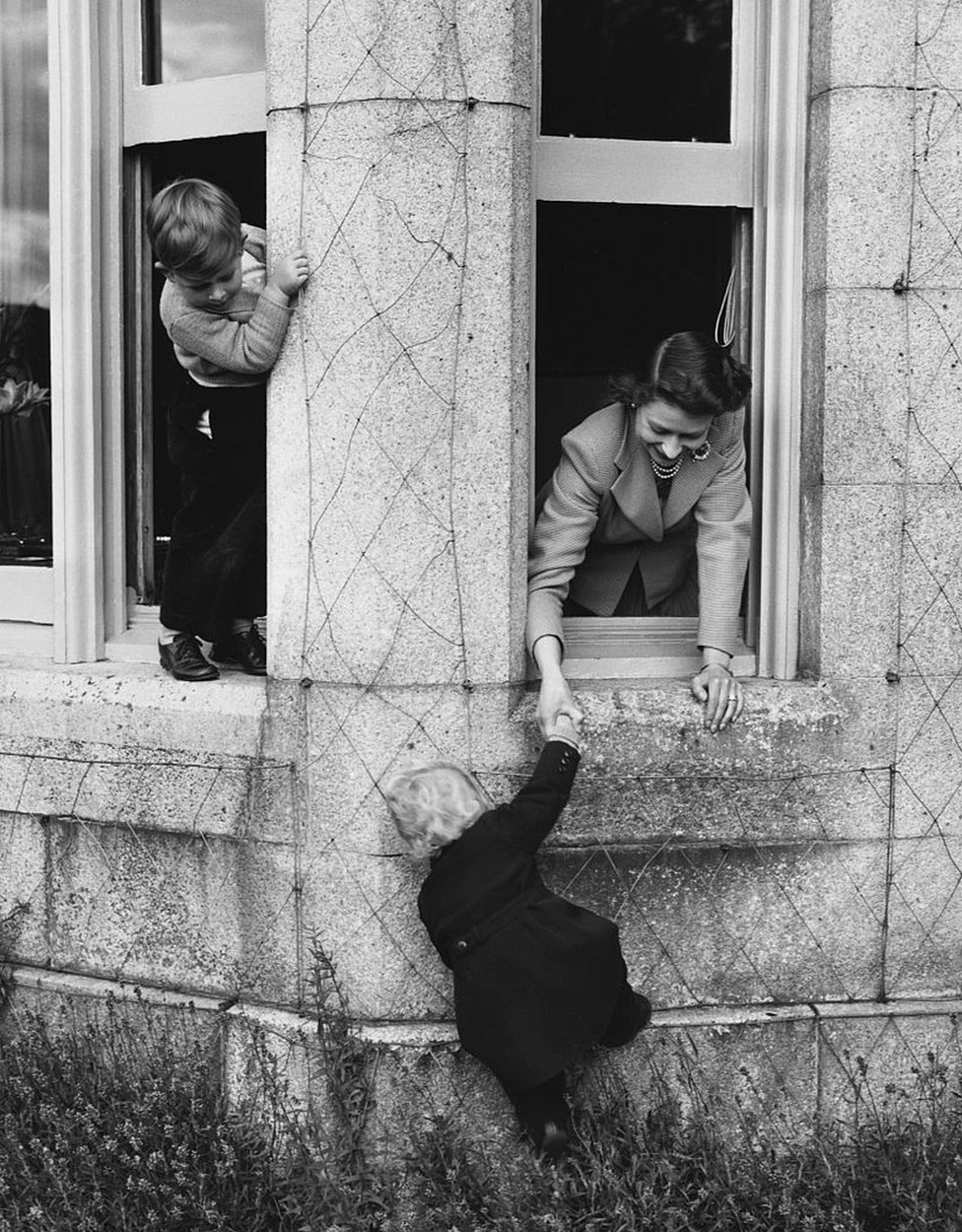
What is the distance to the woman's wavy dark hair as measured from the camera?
4.03 metres

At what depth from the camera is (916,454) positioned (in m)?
4.29

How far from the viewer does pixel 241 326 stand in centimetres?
417

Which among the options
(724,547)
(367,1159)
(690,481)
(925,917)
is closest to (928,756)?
(925,917)

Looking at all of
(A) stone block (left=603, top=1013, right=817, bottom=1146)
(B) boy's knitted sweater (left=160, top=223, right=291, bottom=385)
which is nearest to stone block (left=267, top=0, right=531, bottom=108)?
(B) boy's knitted sweater (left=160, top=223, right=291, bottom=385)

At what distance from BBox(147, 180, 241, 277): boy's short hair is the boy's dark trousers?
0.47m

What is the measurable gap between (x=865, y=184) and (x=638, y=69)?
0.99 meters

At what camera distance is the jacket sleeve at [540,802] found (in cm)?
378

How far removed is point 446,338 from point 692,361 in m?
0.68

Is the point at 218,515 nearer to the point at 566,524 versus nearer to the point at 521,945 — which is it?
the point at 566,524

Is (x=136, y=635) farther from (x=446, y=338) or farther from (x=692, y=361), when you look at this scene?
(x=692, y=361)

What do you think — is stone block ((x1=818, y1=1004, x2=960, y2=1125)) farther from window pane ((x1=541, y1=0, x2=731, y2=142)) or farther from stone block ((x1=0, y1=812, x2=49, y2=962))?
window pane ((x1=541, y1=0, x2=731, y2=142))

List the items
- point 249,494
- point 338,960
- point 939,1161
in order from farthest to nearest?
point 249,494
point 338,960
point 939,1161

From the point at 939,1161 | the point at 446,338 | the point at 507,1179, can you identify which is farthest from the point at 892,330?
the point at 507,1179

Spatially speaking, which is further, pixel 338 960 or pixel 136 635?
pixel 136 635
